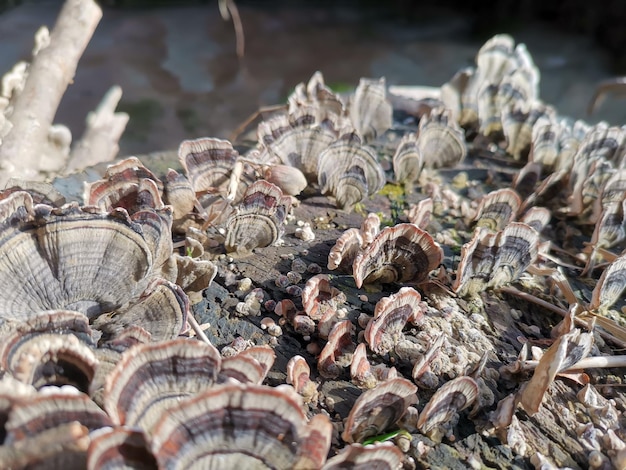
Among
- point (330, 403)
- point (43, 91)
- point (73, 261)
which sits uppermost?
point (43, 91)

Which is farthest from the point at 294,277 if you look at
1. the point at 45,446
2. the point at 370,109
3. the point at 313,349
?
the point at 370,109

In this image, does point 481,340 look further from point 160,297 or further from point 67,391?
point 67,391

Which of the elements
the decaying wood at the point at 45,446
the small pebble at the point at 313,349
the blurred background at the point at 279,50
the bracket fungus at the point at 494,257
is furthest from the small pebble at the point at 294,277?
the blurred background at the point at 279,50

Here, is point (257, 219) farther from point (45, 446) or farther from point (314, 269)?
point (45, 446)

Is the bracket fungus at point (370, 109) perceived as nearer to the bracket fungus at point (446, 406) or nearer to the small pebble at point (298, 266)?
the small pebble at point (298, 266)

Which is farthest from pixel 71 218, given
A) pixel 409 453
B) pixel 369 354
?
pixel 409 453
